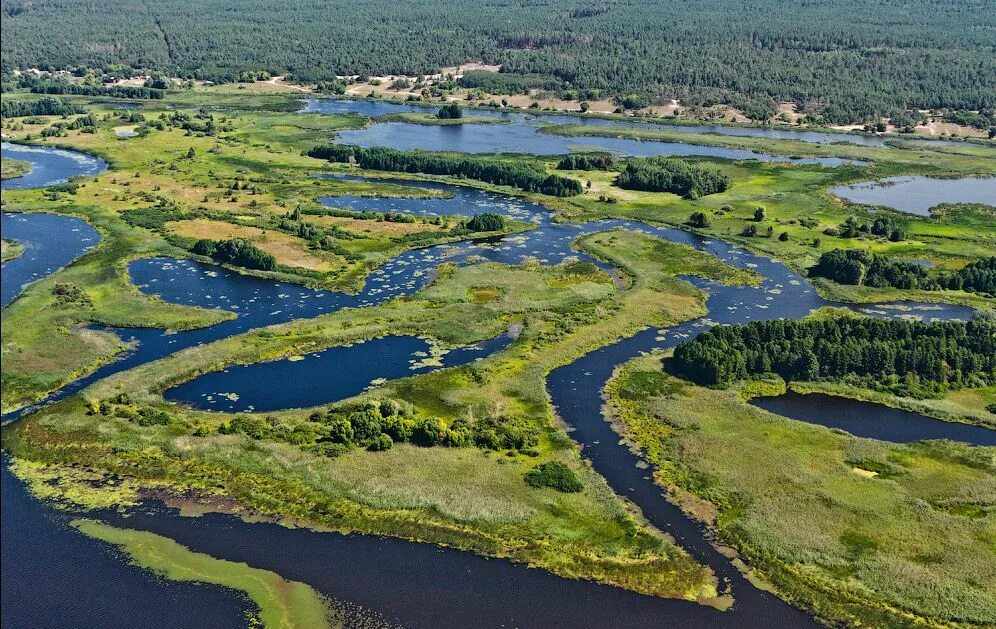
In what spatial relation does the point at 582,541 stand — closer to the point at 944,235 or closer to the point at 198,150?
the point at 944,235

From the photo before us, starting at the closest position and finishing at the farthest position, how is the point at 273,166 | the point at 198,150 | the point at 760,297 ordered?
the point at 760,297
the point at 273,166
the point at 198,150

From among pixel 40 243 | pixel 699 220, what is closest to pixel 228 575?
pixel 40 243

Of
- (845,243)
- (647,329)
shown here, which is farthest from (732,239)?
(647,329)

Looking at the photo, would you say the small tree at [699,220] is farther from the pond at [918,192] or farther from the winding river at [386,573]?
the winding river at [386,573]

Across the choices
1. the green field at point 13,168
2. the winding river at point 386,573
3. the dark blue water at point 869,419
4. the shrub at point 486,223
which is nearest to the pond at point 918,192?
the shrub at point 486,223

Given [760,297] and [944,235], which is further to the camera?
[944,235]
